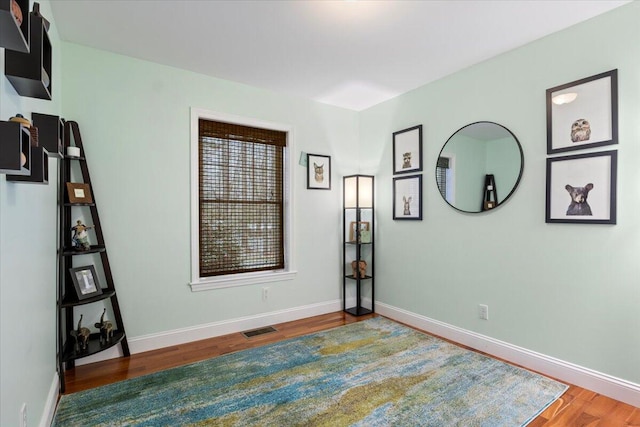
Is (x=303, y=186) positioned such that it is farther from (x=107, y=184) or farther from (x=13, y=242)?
(x=13, y=242)

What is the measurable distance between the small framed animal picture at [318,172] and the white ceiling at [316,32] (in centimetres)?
95

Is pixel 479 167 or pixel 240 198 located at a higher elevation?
pixel 479 167

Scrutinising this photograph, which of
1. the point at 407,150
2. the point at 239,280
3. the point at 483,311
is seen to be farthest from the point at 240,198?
the point at 483,311

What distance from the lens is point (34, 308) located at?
1770mm

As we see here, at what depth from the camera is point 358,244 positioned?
3.89 m

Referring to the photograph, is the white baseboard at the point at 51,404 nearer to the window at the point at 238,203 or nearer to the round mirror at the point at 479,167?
the window at the point at 238,203

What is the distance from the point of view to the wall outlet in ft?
9.68

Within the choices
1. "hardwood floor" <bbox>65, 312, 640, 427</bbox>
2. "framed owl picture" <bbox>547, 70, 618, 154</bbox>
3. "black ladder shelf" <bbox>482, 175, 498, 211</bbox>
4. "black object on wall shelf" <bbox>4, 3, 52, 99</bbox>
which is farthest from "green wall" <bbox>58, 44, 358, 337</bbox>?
"framed owl picture" <bbox>547, 70, 618, 154</bbox>

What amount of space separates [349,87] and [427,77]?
79 centimetres

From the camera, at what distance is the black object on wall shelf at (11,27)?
86cm

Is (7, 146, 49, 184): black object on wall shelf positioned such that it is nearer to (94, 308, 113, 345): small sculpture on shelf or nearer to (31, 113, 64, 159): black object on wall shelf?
(31, 113, 64, 159): black object on wall shelf

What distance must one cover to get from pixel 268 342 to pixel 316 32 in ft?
8.76

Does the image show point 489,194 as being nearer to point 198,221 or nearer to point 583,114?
point 583,114

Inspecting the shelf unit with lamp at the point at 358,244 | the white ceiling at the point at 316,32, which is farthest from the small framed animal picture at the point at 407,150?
the white ceiling at the point at 316,32
